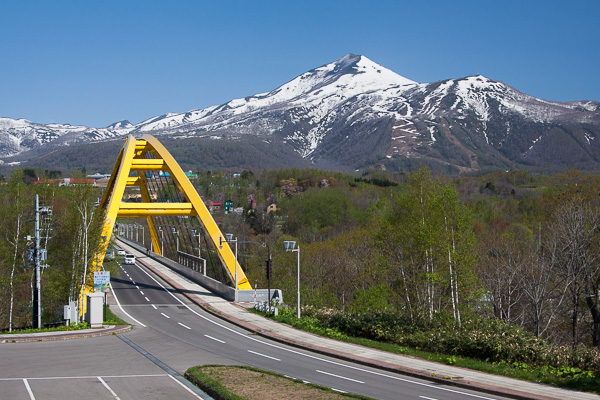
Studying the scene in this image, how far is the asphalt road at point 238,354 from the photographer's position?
17.4m

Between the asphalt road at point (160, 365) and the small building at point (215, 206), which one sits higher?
the small building at point (215, 206)

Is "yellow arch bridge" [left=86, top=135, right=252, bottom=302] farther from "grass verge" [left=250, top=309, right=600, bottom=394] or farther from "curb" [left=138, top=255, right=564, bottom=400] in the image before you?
"grass verge" [left=250, top=309, right=600, bottom=394]

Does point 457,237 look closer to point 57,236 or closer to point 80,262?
point 80,262

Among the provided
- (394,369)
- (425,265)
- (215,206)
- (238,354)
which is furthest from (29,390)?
(215,206)

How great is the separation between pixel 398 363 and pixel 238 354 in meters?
5.90

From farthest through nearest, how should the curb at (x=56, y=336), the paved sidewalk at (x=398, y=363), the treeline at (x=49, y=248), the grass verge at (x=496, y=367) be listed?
the treeline at (x=49, y=248), the curb at (x=56, y=336), the grass verge at (x=496, y=367), the paved sidewalk at (x=398, y=363)

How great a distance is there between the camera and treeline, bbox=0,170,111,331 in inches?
1416

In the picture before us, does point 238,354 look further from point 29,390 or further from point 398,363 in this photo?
point 29,390

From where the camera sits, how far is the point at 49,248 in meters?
43.8

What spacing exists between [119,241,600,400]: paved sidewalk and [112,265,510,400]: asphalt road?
0.38 meters

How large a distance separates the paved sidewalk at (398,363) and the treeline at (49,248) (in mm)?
7684

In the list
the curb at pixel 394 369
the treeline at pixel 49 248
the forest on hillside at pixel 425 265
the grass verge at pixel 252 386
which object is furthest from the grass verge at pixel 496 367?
the treeline at pixel 49 248

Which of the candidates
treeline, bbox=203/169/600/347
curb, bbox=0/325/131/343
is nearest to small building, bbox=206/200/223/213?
treeline, bbox=203/169/600/347

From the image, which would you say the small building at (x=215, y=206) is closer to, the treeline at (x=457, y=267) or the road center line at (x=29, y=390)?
the treeline at (x=457, y=267)
